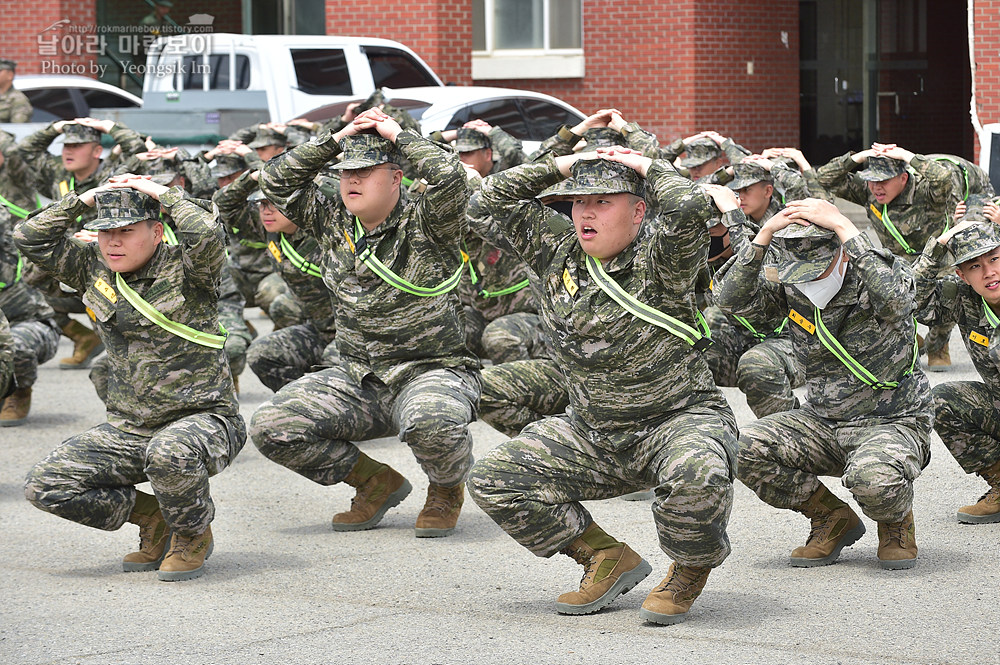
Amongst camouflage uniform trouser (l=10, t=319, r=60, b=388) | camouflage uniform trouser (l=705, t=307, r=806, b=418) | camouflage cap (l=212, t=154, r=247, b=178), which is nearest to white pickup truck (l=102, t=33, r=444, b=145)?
camouflage cap (l=212, t=154, r=247, b=178)

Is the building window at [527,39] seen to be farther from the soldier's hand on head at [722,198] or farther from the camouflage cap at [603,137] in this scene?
the soldier's hand on head at [722,198]

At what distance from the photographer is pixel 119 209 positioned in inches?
285

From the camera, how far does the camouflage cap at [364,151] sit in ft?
25.6

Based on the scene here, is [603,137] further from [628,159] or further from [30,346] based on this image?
[30,346]

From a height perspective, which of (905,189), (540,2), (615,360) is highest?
(540,2)

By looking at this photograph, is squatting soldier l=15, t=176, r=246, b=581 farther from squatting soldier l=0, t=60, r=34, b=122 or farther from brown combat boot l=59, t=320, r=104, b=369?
squatting soldier l=0, t=60, r=34, b=122

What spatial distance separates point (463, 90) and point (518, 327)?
374 inches

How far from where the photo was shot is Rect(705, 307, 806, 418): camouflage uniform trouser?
884 cm

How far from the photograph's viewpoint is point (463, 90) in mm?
19172

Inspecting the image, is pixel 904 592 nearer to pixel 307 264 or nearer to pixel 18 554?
pixel 18 554

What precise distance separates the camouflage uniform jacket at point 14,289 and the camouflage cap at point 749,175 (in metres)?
5.17

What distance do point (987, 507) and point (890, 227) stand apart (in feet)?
15.4

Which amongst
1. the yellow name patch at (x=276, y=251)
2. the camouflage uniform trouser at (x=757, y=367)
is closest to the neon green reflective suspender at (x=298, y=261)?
the yellow name patch at (x=276, y=251)

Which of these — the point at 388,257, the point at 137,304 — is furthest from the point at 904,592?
the point at 137,304
